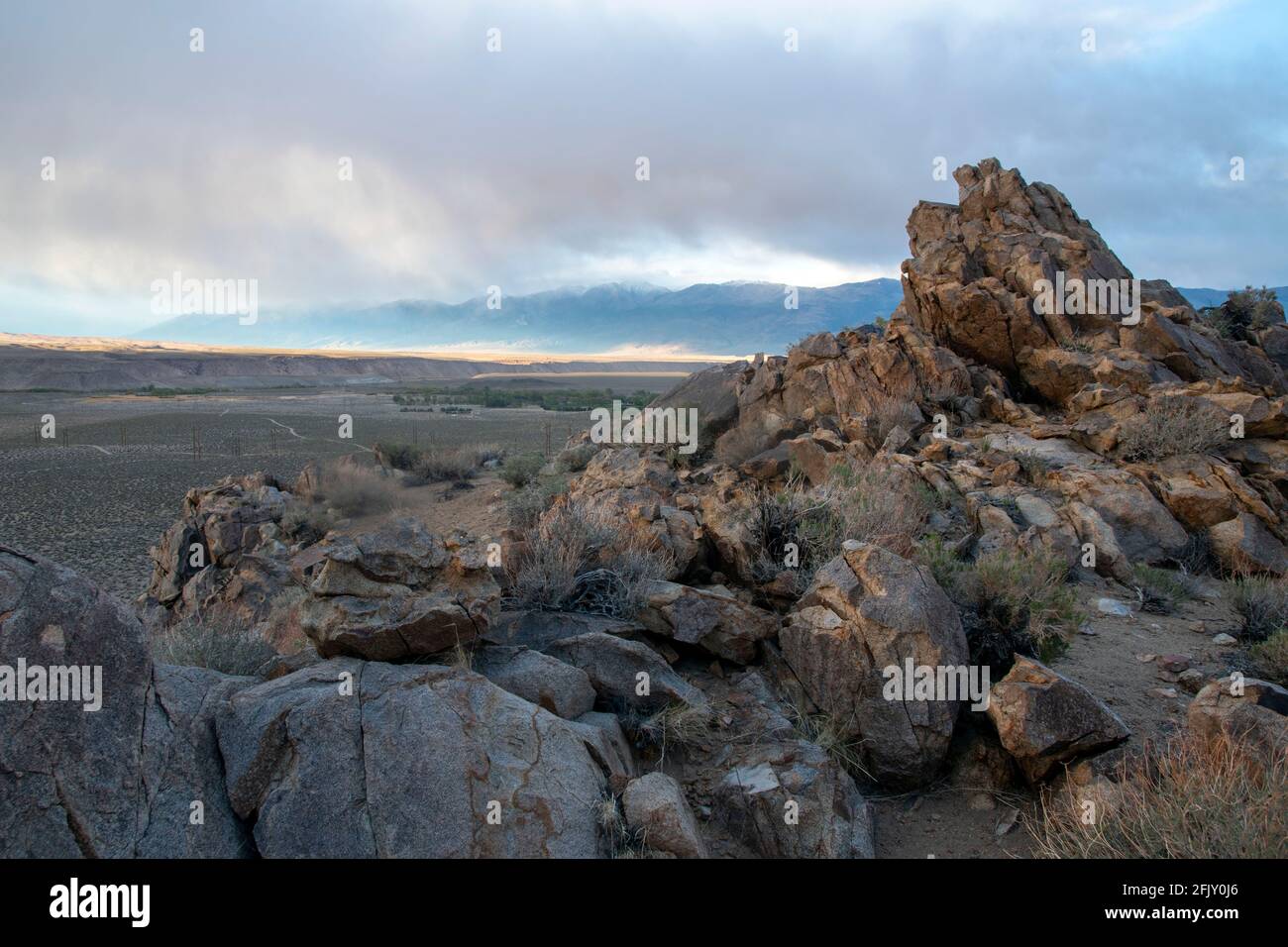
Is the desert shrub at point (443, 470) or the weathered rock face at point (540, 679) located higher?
the desert shrub at point (443, 470)

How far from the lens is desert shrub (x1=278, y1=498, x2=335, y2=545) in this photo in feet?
47.9

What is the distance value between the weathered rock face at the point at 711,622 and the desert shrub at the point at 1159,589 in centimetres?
465

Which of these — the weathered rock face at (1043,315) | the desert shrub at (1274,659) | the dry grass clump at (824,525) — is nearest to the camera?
the desert shrub at (1274,659)

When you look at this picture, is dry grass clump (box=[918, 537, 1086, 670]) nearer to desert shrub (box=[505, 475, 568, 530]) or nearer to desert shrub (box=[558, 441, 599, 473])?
desert shrub (box=[505, 475, 568, 530])

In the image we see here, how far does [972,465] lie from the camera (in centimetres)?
1105

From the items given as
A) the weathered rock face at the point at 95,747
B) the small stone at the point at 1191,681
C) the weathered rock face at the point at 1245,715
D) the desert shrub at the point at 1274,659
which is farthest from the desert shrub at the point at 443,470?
the weathered rock face at the point at 1245,715

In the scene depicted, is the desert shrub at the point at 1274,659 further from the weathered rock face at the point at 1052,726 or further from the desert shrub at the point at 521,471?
the desert shrub at the point at 521,471

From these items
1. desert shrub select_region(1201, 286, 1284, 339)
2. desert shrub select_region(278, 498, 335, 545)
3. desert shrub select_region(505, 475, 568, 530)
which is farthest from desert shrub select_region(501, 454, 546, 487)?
desert shrub select_region(1201, 286, 1284, 339)

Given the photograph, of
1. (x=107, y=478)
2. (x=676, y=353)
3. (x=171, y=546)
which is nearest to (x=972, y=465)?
(x=171, y=546)

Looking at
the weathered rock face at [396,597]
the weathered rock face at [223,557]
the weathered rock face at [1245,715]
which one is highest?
the weathered rock face at [396,597]

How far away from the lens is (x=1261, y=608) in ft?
22.4

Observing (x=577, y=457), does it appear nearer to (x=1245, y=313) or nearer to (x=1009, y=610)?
(x=1009, y=610)

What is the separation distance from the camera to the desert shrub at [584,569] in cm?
621
